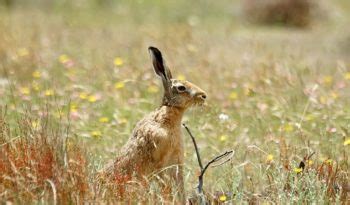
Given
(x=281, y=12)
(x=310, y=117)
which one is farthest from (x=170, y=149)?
(x=281, y=12)

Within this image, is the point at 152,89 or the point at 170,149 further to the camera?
the point at 152,89

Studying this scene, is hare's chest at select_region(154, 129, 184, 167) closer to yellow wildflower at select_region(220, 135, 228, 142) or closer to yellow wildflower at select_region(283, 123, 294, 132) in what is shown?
yellow wildflower at select_region(220, 135, 228, 142)

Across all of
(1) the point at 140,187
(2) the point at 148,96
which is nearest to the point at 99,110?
(2) the point at 148,96

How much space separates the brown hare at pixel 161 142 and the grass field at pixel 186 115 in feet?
0.77

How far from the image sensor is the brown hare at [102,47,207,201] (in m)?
5.32

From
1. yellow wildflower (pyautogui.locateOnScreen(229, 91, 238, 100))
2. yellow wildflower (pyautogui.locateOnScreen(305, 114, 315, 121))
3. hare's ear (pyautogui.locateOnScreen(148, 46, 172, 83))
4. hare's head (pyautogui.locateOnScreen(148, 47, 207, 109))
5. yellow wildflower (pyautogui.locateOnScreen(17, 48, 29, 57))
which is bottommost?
hare's head (pyautogui.locateOnScreen(148, 47, 207, 109))

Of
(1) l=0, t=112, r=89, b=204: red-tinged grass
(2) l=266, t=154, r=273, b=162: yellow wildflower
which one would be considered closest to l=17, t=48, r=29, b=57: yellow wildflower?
(1) l=0, t=112, r=89, b=204: red-tinged grass

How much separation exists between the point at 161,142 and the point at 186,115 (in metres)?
2.51

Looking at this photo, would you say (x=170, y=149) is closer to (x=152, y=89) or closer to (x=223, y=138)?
(x=223, y=138)

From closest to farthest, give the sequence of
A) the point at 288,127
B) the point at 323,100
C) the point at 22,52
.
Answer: the point at 288,127 → the point at 323,100 → the point at 22,52

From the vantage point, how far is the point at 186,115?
7.81 metres

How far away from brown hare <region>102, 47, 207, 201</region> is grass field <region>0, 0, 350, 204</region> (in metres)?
0.23

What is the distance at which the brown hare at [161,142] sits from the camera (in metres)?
5.32

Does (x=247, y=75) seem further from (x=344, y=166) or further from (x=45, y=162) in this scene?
(x=45, y=162)
